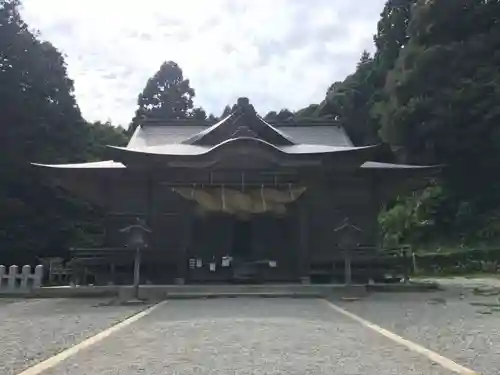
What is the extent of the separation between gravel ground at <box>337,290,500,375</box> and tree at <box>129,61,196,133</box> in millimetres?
42567

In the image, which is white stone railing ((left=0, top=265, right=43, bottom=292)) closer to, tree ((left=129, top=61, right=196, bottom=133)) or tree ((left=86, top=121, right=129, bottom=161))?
tree ((left=86, top=121, right=129, bottom=161))

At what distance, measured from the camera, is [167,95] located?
55625mm

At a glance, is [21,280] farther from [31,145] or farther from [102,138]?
[102,138]

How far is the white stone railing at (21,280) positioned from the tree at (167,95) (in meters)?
38.0

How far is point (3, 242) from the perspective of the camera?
74.7 feet

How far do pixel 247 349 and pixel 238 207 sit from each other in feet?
31.2

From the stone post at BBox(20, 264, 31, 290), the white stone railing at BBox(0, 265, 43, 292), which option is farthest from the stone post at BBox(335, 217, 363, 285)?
the stone post at BBox(20, 264, 31, 290)

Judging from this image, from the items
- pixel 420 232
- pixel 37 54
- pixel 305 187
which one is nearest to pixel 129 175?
pixel 305 187

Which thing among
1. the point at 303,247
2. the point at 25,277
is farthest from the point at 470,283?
the point at 25,277

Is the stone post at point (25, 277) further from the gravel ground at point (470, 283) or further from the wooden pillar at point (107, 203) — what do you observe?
the gravel ground at point (470, 283)

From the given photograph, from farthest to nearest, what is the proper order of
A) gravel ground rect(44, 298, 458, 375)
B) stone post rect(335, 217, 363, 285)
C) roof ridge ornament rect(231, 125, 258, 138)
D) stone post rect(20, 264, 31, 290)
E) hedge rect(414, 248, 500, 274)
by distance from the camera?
hedge rect(414, 248, 500, 274) < roof ridge ornament rect(231, 125, 258, 138) < stone post rect(20, 264, 31, 290) < stone post rect(335, 217, 363, 285) < gravel ground rect(44, 298, 458, 375)

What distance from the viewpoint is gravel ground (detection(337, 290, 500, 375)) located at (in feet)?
19.2

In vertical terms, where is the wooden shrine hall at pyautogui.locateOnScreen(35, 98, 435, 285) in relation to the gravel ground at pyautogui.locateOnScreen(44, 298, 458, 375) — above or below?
above

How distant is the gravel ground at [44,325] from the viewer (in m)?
5.92
